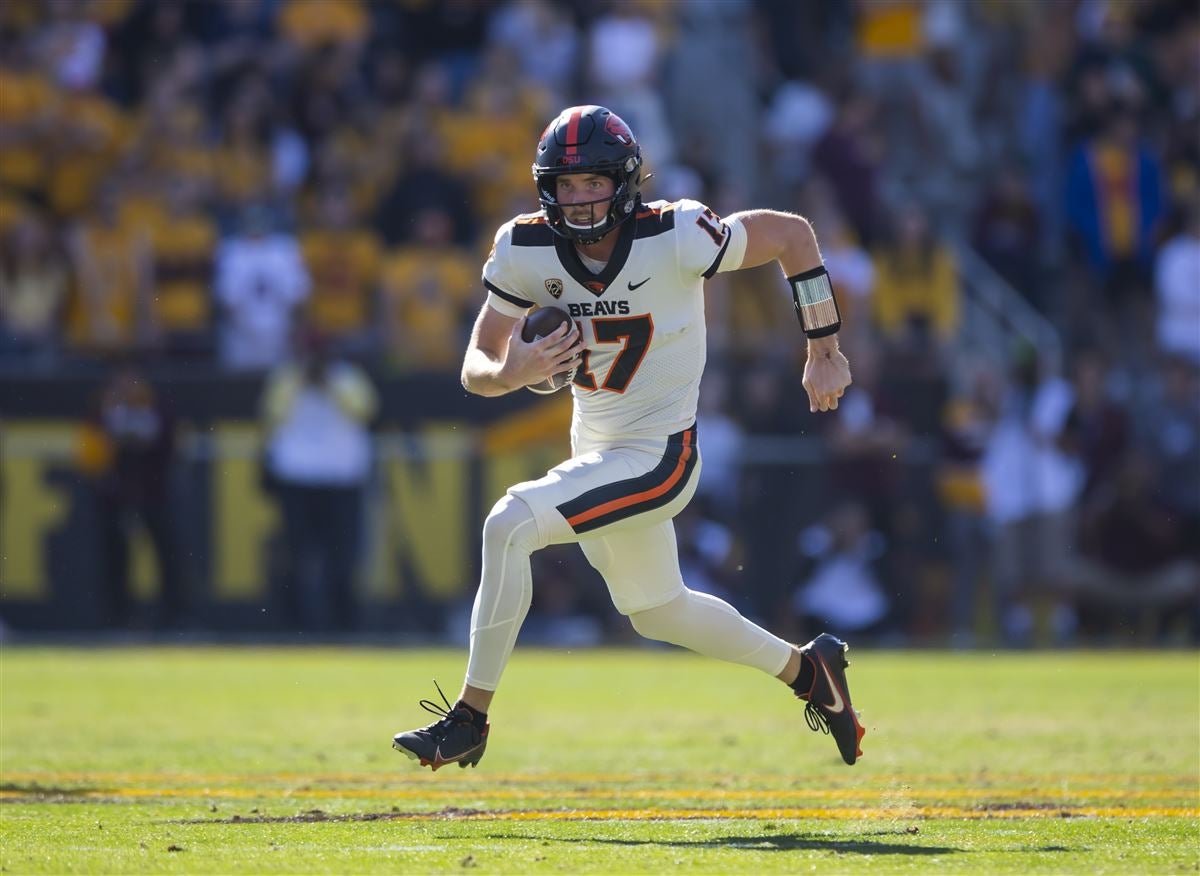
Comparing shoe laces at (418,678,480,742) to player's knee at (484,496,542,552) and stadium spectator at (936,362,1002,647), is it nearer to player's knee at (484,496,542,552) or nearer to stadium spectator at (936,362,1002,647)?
player's knee at (484,496,542,552)

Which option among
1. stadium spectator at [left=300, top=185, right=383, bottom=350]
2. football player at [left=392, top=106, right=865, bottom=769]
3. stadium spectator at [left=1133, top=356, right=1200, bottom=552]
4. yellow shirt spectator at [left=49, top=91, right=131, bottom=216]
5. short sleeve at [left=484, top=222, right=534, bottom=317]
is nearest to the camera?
football player at [left=392, top=106, right=865, bottom=769]

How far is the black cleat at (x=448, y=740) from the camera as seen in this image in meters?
5.77

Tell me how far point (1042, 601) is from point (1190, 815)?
→ 25.9ft

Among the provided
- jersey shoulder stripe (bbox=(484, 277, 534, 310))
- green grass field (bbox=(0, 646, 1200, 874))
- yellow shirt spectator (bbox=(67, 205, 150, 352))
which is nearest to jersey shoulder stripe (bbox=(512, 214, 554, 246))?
jersey shoulder stripe (bbox=(484, 277, 534, 310))

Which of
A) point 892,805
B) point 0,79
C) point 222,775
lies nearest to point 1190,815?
point 892,805

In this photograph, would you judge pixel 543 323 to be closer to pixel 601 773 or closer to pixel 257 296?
pixel 601 773

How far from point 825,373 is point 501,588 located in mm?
1249

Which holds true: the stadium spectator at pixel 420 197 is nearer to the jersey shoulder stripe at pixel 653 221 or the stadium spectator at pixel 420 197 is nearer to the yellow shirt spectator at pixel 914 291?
the yellow shirt spectator at pixel 914 291

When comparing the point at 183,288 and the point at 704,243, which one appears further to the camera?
the point at 183,288

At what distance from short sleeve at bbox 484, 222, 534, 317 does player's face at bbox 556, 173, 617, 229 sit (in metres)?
0.28

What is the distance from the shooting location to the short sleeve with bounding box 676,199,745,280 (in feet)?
19.9

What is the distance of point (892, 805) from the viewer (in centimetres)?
615

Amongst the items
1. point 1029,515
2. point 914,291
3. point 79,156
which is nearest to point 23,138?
point 79,156

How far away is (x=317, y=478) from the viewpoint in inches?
530
